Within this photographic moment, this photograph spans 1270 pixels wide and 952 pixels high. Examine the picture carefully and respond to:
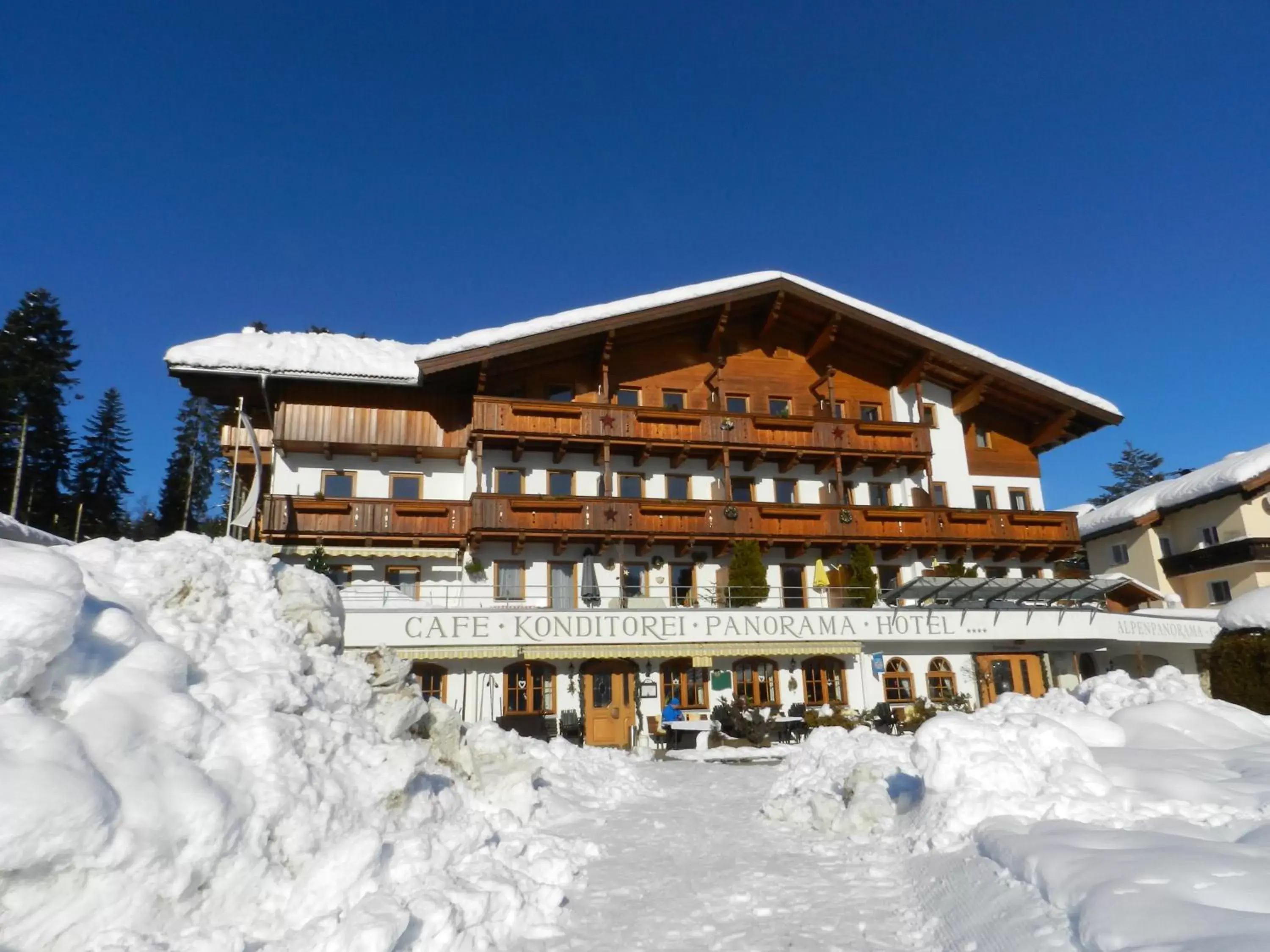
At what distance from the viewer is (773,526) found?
24.9 meters

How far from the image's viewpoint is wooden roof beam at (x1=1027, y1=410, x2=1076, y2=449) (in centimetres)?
2956

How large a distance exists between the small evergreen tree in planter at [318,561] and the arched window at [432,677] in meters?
3.68

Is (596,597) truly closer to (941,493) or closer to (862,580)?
(862,580)

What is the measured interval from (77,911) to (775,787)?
9.50 meters

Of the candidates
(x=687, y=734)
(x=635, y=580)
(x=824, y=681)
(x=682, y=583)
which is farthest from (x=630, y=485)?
(x=687, y=734)

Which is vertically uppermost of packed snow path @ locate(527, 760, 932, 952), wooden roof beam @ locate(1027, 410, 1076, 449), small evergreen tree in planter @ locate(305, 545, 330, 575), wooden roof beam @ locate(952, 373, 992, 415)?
wooden roof beam @ locate(952, 373, 992, 415)

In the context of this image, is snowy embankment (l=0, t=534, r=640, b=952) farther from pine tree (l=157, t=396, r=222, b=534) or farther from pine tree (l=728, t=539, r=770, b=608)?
pine tree (l=157, t=396, r=222, b=534)

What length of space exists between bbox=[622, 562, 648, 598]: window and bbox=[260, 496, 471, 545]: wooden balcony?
492cm

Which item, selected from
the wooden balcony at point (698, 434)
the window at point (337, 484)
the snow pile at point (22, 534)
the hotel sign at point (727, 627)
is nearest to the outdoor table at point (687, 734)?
the hotel sign at point (727, 627)

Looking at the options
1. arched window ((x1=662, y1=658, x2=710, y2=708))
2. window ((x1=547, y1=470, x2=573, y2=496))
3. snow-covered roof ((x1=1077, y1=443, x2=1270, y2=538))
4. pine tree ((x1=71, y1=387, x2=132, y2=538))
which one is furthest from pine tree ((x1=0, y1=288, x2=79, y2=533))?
snow-covered roof ((x1=1077, y1=443, x2=1270, y2=538))

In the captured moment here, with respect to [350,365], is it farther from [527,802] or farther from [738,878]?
[738,878]

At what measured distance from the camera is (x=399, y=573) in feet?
77.9

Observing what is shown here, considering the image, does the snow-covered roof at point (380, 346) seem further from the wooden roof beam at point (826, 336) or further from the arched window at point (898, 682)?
the arched window at point (898, 682)

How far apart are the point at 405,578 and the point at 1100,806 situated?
65.3 feet
